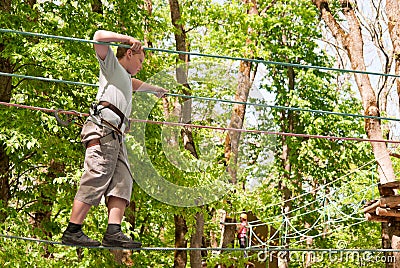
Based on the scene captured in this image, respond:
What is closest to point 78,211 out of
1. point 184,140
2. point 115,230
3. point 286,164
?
point 115,230

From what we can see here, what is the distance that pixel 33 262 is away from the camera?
7.45 m

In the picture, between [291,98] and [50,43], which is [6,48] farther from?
[291,98]

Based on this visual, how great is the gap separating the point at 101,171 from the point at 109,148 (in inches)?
4.8

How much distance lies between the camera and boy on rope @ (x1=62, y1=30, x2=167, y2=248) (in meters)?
3.15

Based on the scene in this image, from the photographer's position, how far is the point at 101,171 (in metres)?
3.15

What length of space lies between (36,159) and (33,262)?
1.31 meters

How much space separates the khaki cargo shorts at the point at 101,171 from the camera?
3154 mm

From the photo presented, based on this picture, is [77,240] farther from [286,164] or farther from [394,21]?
[286,164]

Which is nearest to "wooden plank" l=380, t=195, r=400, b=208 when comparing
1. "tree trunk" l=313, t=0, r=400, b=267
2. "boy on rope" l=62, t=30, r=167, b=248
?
"tree trunk" l=313, t=0, r=400, b=267

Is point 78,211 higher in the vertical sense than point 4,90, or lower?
lower

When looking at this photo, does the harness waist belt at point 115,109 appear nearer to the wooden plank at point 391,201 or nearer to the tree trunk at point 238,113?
the wooden plank at point 391,201

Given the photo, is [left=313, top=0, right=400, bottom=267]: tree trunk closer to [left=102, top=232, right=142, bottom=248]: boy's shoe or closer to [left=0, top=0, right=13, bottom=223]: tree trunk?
[left=0, top=0, right=13, bottom=223]: tree trunk

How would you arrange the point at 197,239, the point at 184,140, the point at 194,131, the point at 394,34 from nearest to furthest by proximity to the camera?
the point at 394,34 < the point at 184,140 < the point at 197,239 < the point at 194,131

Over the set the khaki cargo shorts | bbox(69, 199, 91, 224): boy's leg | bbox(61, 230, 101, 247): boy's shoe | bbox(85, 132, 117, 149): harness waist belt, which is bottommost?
bbox(61, 230, 101, 247): boy's shoe
